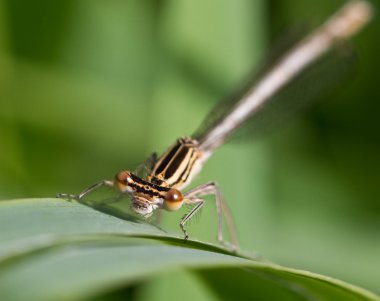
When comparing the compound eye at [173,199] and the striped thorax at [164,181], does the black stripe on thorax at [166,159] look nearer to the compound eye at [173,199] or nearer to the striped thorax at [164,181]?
the striped thorax at [164,181]

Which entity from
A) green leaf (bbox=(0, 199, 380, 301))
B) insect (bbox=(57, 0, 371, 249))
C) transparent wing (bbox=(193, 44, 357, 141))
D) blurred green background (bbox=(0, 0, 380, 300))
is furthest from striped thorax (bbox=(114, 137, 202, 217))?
transparent wing (bbox=(193, 44, 357, 141))

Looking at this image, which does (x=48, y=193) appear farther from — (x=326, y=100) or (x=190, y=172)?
(x=326, y=100)

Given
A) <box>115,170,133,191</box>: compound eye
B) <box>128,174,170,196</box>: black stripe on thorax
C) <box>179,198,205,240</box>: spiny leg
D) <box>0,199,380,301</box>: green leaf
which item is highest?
<box>115,170,133,191</box>: compound eye

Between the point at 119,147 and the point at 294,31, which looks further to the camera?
the point at 294,31

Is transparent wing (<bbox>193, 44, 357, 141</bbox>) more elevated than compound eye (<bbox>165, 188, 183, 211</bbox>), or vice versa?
transparent wing (<bbox>193, 44, 357, 141</bbox>)

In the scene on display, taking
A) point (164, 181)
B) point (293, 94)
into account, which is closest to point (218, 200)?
point (164, 181)

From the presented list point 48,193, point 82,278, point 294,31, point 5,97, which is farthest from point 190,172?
point 294,31

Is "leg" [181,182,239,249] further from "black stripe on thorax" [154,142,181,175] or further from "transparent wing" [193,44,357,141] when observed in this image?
"transparent wing" [193,44,357,141]
